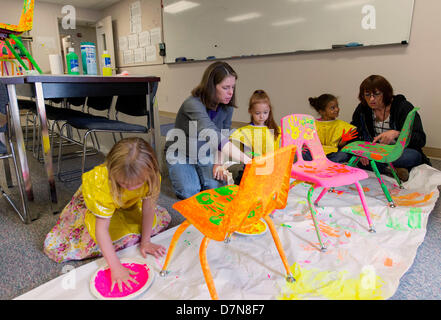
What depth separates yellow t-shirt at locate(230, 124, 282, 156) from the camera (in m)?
1.74

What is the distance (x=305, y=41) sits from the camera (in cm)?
292

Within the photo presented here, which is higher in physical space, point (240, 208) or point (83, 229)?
point (240, 208)

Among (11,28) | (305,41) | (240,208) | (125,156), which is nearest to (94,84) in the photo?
(11,28)

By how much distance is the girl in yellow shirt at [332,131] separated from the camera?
1930 mm

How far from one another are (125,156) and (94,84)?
0.95 metres

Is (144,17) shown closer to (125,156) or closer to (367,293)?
(125,156)

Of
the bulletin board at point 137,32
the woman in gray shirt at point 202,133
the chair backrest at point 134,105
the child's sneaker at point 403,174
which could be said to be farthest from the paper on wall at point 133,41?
the child's sneaker at point 403,174

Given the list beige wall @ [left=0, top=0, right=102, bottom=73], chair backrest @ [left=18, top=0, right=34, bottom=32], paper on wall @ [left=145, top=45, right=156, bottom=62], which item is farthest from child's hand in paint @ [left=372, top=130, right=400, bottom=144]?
beige wall @ [left=0, top=0, right=102, bottom=73]

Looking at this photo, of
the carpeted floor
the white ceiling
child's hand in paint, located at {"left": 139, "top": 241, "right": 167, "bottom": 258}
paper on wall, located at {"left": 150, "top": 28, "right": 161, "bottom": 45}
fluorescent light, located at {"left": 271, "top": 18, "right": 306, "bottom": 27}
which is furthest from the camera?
the white ceiling

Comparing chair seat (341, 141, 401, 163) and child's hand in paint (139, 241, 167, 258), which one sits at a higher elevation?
chair seat (341, 141, 401, 163)

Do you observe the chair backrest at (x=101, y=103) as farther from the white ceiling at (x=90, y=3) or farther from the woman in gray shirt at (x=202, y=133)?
the white ceiling at (x=90, y=3)

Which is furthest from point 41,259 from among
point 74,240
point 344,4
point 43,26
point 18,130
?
point 43,26

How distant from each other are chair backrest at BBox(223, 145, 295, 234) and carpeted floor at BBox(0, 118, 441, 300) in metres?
0.51

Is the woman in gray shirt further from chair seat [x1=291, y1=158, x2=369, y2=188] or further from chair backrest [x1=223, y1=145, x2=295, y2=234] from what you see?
chair backrest [x1=223, y1=145, x2=295, y2=234]
